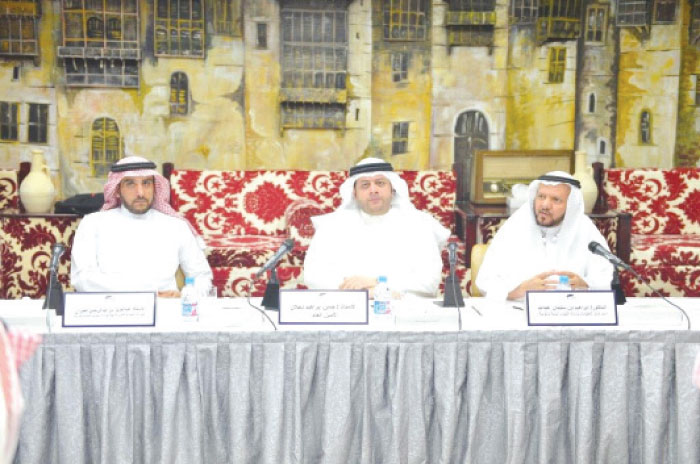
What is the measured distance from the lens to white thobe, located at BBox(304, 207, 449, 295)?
4312mm

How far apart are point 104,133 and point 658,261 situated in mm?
3956

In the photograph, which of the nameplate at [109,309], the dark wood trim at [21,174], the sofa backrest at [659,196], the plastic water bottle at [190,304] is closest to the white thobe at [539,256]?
the plastic water bottle at [190,304]

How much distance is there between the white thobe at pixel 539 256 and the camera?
411cm

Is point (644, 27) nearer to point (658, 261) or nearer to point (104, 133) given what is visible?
point (658, 261)

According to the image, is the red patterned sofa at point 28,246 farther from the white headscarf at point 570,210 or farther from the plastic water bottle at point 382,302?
the plastic water bottle at point 382,302

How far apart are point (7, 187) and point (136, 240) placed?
2007 millimetres

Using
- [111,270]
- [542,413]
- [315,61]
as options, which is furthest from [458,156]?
[542,413]

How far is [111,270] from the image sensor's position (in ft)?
14.4

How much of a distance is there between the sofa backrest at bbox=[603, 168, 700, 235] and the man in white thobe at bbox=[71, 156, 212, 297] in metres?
3.19

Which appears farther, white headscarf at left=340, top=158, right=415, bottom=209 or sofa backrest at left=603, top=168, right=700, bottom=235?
sofa backrest at left=603, top=168, right=700, bottom=235

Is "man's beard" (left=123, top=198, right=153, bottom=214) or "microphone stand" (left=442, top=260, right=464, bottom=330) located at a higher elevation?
"man's beard" (left=123, top=198, right=153, bottom=214)

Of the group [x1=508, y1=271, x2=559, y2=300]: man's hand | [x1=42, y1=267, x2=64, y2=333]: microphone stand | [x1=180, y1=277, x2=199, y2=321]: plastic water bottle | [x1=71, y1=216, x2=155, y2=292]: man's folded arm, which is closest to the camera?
[x1=180, y1=277, x2=199, y2=321]: plastic water bottle

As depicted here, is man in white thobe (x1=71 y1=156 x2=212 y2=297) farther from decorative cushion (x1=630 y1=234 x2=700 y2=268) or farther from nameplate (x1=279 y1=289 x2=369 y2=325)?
decorative cushion (x1=630 y1=234 x2=700 y2=268)

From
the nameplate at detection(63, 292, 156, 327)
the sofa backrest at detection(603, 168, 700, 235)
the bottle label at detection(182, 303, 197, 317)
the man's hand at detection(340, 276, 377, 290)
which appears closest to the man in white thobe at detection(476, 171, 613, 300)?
the man's hand at detection(340, 276, 377, 290)
